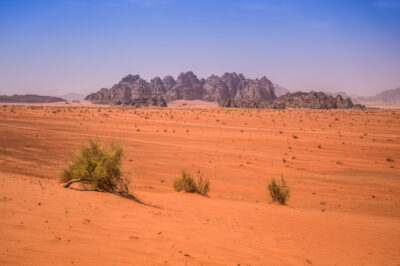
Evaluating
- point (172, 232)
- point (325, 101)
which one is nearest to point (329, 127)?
point (172, 232)

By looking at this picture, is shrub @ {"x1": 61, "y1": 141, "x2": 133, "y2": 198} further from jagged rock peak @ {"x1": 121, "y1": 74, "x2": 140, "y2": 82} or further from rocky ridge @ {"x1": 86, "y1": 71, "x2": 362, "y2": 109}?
jagged rock peak @ {"x1": 121, "y1": 74, "x2": 140, "y2": 82}

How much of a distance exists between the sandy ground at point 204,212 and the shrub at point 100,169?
0.51 m

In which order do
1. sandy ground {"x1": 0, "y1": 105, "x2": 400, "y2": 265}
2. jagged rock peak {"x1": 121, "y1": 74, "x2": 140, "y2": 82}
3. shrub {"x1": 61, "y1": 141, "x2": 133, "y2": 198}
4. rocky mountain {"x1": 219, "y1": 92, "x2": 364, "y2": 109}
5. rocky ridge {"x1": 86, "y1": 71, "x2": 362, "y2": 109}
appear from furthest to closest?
1. jagged rock peak {"x1": 121, "y1": 74, "x2": 140, "y2": 82}
2. rocky ridge {"x1": 86, "y1": 71, "x2": 362, "y2": 109}
3. rocky mountain {"x1": 219, "y1": 92, "x2": 364, "y2": 109}
4. shrub {"x1": 61, "y1": 141, "x2": 133, "y2": 198}
5. sandy ground {"x1": 0, "y1": 105, "x2": 400, "y2": 265}

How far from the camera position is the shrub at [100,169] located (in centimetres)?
898

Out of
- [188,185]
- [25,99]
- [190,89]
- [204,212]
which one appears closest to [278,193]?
[188,185]

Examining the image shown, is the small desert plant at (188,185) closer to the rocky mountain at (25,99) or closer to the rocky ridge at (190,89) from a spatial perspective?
the rocky ridge at (190,89)

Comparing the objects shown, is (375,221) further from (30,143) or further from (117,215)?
(30,143)

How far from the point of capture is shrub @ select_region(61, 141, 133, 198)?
29.5ft

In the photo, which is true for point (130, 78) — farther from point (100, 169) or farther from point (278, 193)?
point (100, 169)

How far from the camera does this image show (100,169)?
885 centimetres

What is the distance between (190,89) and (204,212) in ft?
358

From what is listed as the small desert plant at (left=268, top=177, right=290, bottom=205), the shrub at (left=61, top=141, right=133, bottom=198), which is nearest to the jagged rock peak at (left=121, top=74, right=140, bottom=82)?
the small desert plant at (left=268, top=177, right=290, bottom=205)

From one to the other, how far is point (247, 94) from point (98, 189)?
103081 mm

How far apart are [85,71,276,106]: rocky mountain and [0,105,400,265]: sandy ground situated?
3358 inches
